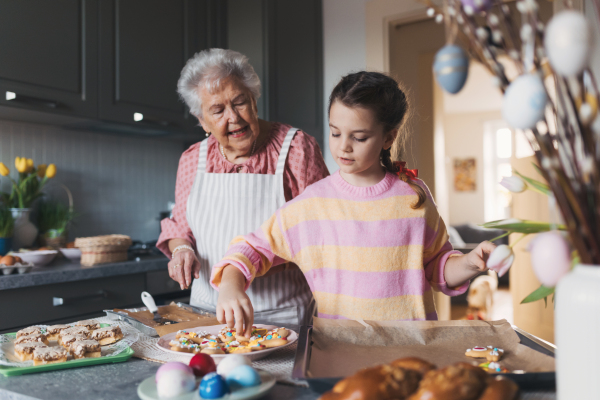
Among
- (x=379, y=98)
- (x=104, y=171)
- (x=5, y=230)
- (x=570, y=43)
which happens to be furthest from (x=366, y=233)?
(x=104, y=171)

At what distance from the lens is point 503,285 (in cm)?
634

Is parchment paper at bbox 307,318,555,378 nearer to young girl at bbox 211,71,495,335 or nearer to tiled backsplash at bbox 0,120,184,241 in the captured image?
young girl at bbox 211,71,495,335

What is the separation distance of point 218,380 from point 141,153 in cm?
242

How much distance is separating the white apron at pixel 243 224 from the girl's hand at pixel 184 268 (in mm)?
119

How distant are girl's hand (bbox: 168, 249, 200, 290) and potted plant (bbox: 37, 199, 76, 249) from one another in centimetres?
123

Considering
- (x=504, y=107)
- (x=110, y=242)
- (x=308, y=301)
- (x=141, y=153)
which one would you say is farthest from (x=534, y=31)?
(x=141, y=153)

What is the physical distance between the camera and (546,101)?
44 cm

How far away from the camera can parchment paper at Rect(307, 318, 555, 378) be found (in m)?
0.77

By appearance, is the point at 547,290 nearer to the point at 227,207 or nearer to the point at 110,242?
the point at 227,207

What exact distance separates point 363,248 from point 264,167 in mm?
484

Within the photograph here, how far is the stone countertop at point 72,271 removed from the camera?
1.74 meters

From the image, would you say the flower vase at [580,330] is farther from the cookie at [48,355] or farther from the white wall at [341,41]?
the white wall at [341,41]

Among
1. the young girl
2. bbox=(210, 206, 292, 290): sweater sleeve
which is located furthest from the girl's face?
bbox=(210, 206, 292, 290): sweater sleeve

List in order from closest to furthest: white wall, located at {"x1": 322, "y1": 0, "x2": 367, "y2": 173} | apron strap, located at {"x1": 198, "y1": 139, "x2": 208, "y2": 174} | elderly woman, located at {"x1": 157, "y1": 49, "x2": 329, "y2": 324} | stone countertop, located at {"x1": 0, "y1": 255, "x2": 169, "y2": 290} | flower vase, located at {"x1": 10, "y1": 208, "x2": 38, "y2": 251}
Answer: elderly woman, located at {"x1": 157, "y1": 49, "x2": 329, "y2": 324}
apron strap, located at {"x1": 198, "y1": 139, "x2": 208, "y2": 174}
stone countertop, located at {"x1": 0, "y1": 255, "x2": 169, "y2": 290}
flower vase, located at {"x1": 10, "y1": 208, "x2": 38, "y2": 251}
white wall, located at {"x1": 322, "y1": 0, "x2": 367, "y2": 173}
